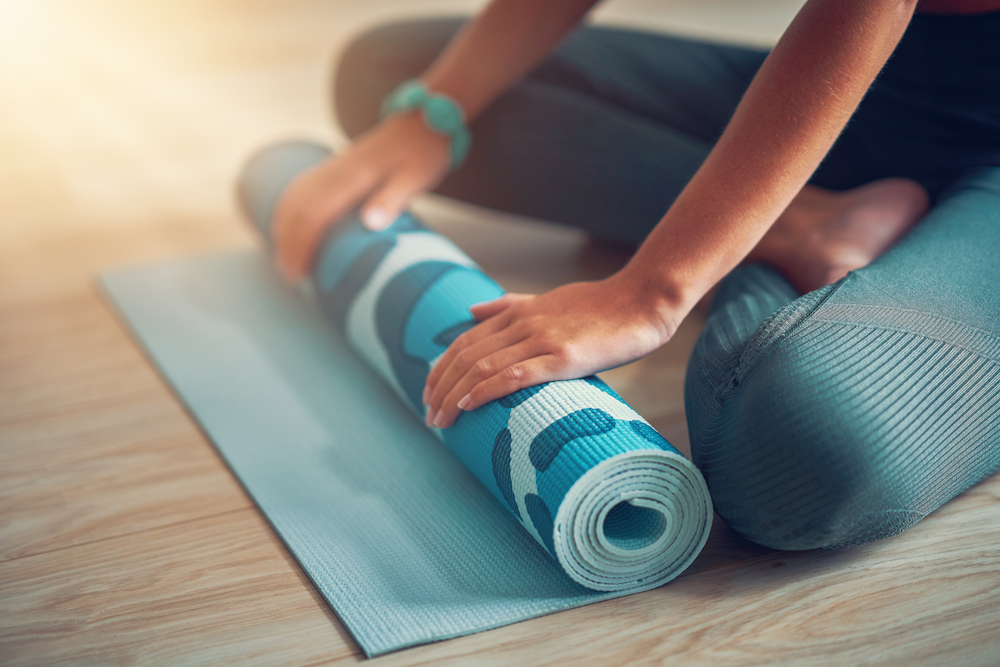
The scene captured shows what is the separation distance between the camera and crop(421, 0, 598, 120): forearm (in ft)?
4.27

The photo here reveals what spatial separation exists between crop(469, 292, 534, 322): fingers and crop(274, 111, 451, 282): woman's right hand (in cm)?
30

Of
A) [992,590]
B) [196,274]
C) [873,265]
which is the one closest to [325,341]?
[196,274]

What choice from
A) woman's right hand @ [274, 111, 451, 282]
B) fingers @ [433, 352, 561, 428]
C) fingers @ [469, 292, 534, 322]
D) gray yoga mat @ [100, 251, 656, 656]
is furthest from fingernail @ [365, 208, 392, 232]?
fingers @ [433, 352, 561, 428]

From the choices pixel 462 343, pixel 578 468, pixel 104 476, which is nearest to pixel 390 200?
pixel 462 343

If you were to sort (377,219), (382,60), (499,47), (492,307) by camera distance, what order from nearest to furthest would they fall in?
(492,307)
(377,219)
(499,47)
(382,60)

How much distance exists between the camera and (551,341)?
85 centimetres

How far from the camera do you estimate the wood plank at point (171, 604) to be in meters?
0.75

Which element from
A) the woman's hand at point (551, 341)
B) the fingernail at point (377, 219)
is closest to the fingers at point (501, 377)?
the woman's hand at point (551, 341)

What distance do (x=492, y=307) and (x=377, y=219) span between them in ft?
1.09

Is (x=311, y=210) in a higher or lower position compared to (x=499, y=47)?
lower

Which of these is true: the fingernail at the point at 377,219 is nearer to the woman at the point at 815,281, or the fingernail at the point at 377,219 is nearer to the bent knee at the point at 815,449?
the woman at the point at 815,281

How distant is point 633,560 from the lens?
0.79 metres

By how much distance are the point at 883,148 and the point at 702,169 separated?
1.58ft

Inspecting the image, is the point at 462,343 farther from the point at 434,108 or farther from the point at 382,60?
the point at 382,60
